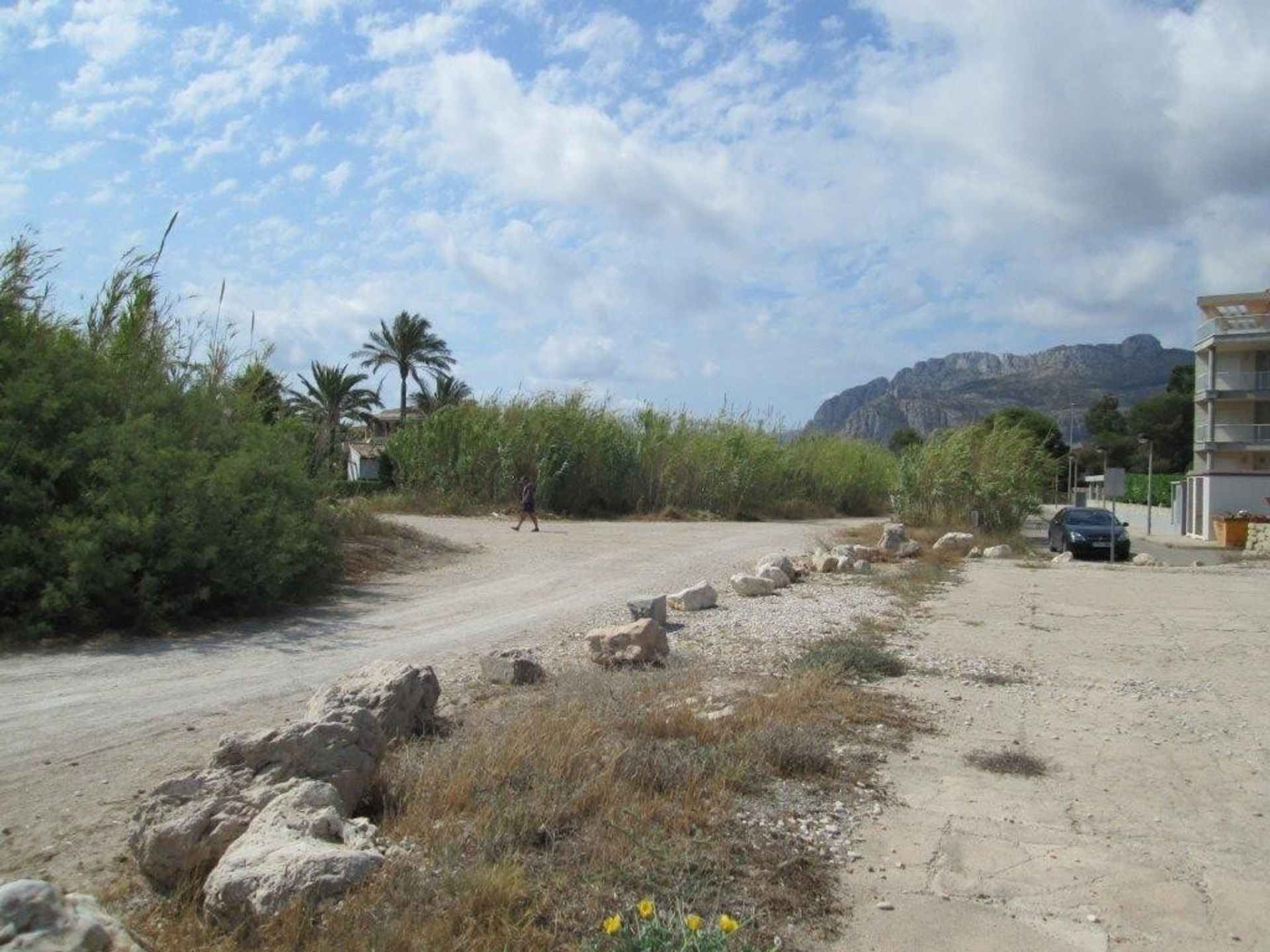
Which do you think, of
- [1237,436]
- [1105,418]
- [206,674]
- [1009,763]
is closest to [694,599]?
[206,674]

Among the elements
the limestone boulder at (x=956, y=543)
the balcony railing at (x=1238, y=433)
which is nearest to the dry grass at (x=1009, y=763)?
the limestone boulder at (x=956, y=543)

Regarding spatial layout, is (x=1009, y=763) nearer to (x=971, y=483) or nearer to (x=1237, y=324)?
(x=971, y=483)

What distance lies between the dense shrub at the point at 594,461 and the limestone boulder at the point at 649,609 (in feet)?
68.4

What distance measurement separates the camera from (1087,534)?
27.8 metres

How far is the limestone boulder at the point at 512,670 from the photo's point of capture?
782 cm

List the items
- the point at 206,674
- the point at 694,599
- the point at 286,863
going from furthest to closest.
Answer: the point at 694,599
the point at 206,674
the point at 286,863

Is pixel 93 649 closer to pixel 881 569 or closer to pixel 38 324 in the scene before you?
pixel 38 324

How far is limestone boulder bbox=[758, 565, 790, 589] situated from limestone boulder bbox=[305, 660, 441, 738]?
9.36 meters

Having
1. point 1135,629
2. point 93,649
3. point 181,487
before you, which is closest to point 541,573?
point 181,487

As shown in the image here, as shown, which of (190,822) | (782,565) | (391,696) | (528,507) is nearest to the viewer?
(190,822)

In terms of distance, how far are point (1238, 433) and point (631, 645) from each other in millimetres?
49388

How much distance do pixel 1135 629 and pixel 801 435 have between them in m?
32.3

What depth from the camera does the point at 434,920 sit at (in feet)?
11.8

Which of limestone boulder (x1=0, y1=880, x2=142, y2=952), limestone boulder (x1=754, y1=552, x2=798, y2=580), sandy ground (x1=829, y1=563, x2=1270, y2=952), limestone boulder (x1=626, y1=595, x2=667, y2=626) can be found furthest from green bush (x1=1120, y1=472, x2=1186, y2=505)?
limestone boulder (x1=0, y1=880, x2=142, y2=952)
